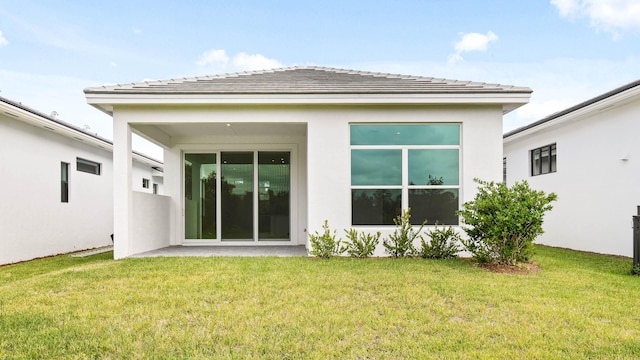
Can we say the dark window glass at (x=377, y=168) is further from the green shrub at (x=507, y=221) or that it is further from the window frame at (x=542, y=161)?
the window frame at (x=542, y=161)

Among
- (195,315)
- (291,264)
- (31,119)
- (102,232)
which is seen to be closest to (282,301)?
(195,315)

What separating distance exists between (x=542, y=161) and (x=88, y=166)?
51.8 feet

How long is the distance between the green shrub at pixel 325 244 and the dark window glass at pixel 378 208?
620 millimetres

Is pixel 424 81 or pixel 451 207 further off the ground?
pixel 424 81

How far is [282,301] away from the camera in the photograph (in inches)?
175

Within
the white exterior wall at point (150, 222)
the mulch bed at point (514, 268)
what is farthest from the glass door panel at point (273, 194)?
the mulch bed at point (514, 268)

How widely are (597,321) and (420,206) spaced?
13.8 feet

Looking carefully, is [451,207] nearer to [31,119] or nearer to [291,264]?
[291,264]

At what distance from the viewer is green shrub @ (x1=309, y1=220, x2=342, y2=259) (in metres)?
7.66

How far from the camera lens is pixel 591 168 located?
9.73m

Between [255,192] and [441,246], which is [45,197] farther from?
[441,246]

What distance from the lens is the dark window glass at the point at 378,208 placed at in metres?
7.88

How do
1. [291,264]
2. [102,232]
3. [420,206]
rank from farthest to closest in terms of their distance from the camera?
[102,232] → [420,206] → [291,264]

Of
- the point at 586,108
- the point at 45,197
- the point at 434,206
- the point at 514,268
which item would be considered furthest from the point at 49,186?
the point at 586,108
